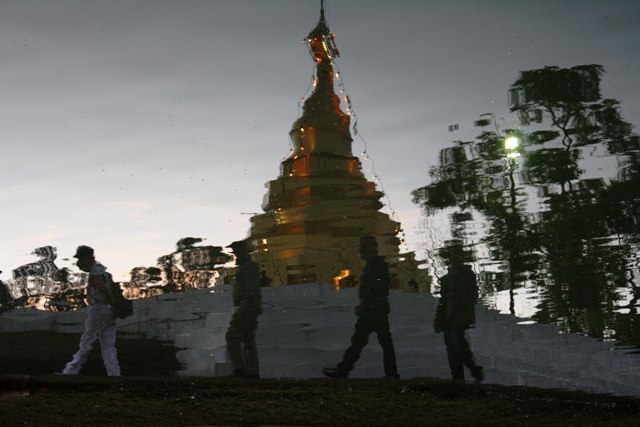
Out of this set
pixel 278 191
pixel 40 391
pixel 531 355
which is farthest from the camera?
pixel 278 191

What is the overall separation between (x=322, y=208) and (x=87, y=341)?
222 cm

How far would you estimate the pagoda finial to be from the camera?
19.7 ft

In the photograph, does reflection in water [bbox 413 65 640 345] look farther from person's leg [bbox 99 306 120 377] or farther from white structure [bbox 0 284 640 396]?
person's leg [bbox 99 306 120 377]

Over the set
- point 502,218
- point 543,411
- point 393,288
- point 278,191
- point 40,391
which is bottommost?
point 543,411

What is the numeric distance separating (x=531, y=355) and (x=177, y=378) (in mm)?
2623

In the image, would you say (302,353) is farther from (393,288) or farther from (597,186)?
(597,186)

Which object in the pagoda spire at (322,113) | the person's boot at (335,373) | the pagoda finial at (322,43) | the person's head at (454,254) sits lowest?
the person's boot at (335,373)

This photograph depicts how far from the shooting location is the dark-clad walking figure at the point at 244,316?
5176 millimetres

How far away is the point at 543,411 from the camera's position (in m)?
3.99

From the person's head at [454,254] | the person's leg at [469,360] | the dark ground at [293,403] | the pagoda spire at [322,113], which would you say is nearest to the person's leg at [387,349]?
the dark ground at [293,403]

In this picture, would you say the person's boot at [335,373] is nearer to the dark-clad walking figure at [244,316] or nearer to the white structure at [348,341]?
the white structure at [348,341]

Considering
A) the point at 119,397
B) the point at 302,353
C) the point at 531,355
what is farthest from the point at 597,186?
the point at 119,397

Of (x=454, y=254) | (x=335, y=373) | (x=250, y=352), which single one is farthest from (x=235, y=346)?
(x=454, y=254)

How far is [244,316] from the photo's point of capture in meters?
5.30
